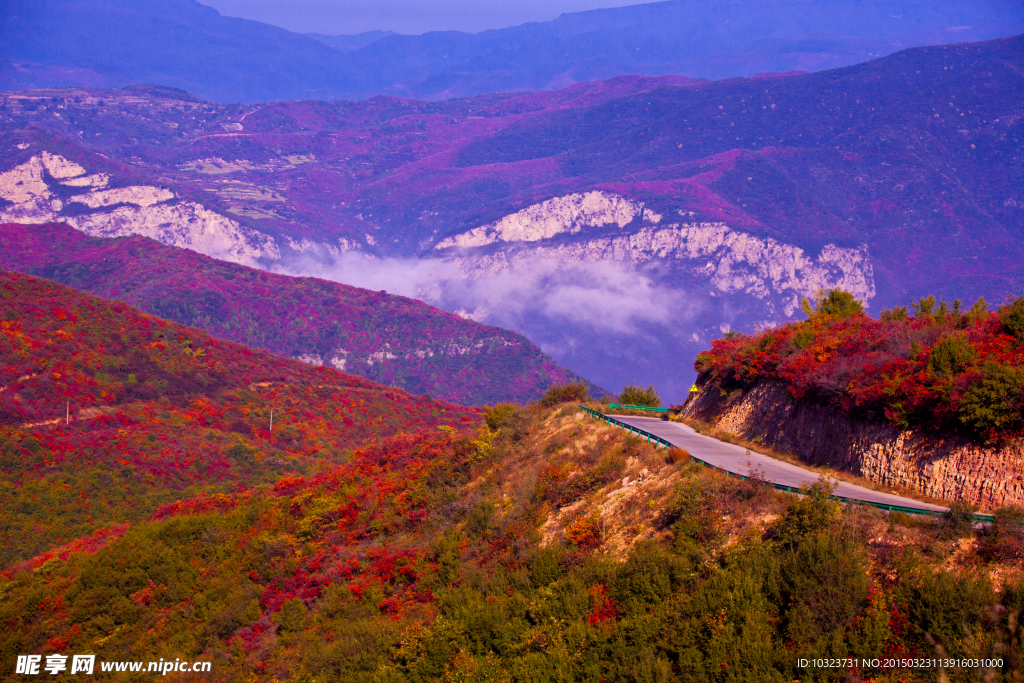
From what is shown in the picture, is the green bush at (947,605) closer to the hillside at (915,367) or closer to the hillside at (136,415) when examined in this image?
the hillside at (915,367)

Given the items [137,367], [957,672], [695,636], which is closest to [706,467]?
[695,636]

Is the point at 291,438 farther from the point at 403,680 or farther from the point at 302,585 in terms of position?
the point at 403,680

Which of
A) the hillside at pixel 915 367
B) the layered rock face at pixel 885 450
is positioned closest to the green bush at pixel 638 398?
the layered rock face at pixel 885 450

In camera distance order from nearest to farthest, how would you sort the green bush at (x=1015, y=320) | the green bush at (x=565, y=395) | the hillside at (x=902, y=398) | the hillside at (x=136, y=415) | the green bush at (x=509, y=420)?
1. the hillside at (x=902, y=398)
2. the green bush at (x=1015, y=320)
3. the green bush at (x=509, y=420)
4. the green bush at (x=565, y=395)
5. the hillside at (x=136, y=415)

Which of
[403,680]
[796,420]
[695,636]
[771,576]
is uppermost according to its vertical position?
[796,420]

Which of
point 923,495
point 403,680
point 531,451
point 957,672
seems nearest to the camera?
point 957,672

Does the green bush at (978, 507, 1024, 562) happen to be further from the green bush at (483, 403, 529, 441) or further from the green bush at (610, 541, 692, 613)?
the green bush at (483, 403, 529, 441)
